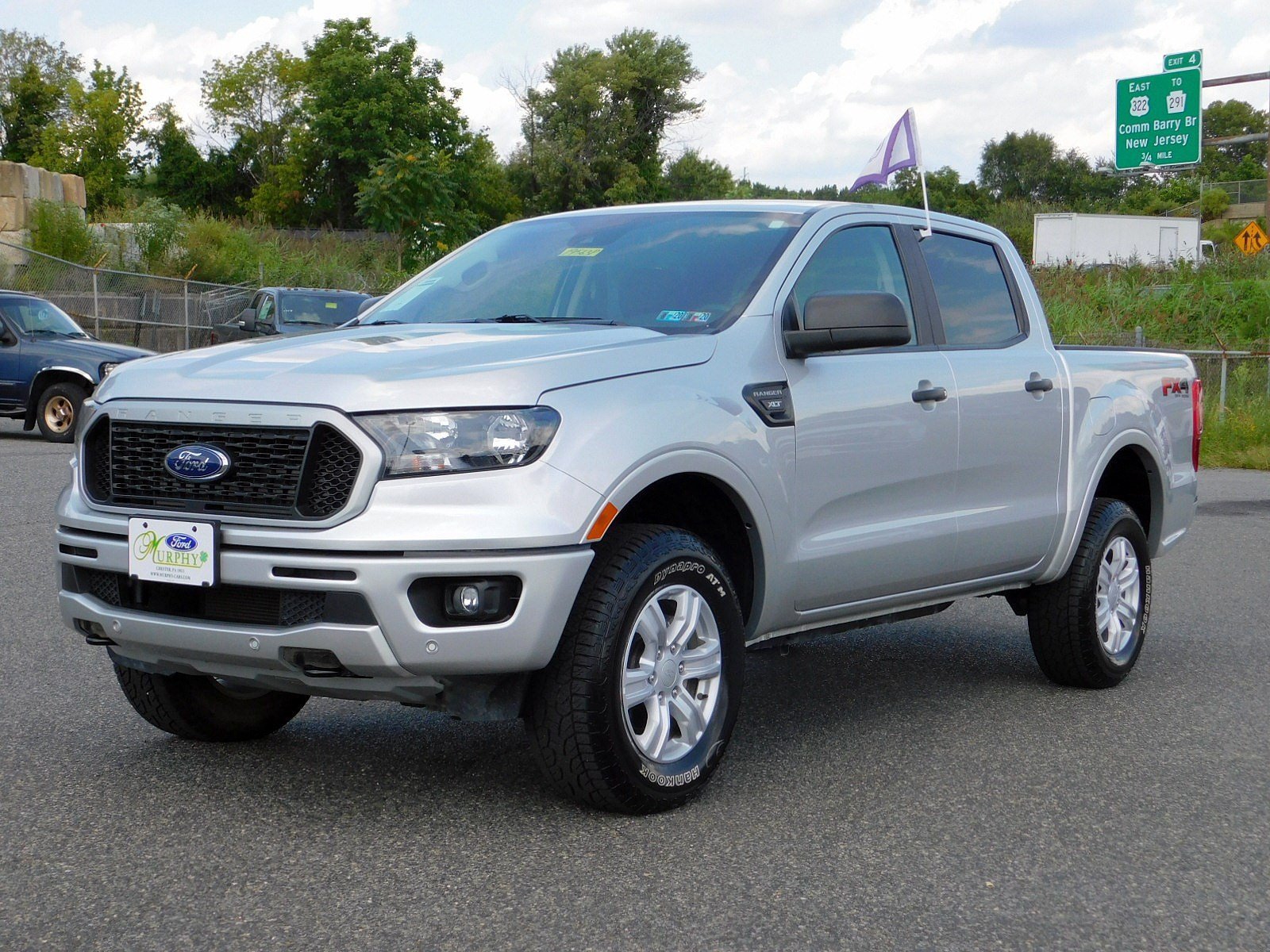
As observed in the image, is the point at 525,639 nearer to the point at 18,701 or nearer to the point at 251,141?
the point at 18,701

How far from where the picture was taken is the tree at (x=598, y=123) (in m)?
75.3

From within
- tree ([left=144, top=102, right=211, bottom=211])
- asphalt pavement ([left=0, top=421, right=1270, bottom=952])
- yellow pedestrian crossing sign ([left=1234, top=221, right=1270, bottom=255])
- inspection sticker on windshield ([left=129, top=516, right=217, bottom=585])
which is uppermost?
tree ([left=144, top=102, right=211, bottom=211])

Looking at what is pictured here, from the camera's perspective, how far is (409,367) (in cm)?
416

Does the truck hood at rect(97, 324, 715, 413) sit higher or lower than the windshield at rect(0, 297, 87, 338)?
lower

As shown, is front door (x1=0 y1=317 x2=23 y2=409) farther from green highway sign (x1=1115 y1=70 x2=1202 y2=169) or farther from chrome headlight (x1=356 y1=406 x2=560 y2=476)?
green highway sign (x1=1115 y1=70 x2=1202 y2=169)

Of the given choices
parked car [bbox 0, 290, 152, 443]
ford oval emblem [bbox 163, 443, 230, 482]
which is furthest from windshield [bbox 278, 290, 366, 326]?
ford oval emblem [bbox 163, 443, 230, 482]

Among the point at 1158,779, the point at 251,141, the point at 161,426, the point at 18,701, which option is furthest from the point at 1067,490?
the point at 251,141

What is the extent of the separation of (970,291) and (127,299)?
84.2 feet

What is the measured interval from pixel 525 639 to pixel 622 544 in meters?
0.45

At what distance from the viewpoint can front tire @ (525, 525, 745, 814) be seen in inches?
163

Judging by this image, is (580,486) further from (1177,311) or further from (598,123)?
(598,123)

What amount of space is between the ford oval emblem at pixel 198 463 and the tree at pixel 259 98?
7882 cm

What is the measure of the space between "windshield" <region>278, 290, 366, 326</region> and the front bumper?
17.7 meters

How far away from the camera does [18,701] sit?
18.6ft
